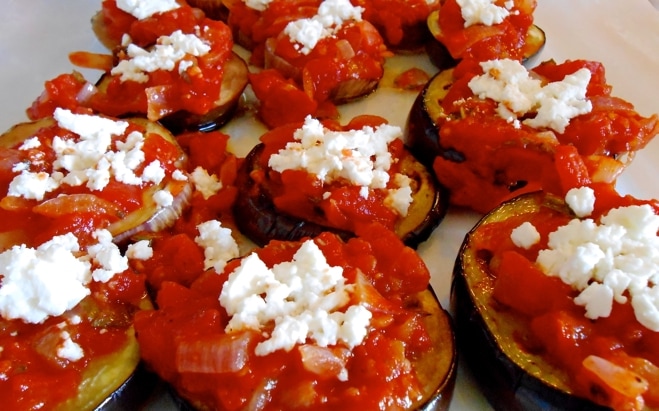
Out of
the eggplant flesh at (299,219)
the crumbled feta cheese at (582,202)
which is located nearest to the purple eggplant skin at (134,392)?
the eggplant flesh at (299,219)

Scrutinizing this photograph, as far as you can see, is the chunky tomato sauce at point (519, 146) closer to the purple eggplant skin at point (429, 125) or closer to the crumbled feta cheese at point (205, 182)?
the purple eggplant skin at point (429, 125)

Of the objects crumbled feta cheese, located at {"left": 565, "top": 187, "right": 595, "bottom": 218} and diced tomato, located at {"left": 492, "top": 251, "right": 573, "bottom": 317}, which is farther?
crumbled feta cheese, located at {"left": 565, "top": 187, "right": 595, "bottom": 218}

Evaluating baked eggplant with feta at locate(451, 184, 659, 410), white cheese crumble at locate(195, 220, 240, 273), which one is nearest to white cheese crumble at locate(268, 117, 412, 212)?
white cheese crumble at locate(195, 220, 240, 273)

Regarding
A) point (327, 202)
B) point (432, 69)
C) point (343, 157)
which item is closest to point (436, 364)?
point (327, 202)

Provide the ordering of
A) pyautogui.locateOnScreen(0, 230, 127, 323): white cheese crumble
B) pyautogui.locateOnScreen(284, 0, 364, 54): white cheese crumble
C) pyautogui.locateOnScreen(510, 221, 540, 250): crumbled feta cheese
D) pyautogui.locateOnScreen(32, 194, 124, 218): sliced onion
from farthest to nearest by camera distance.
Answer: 1. pyautogui.locateOnScreen(284, 0, 364, 54): white cheese crumble
2. pyautogui.locateOnScreen(32, 194, 124, 218): sliced onion
3. pyautogui.locateOnScreen(510, 221, 540, 250): crumbled feta cheese
4. pyautogui.locateOnScreen(0, 230, 127, 323): white cheese crumble

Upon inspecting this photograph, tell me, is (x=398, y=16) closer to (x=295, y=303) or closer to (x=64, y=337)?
(x=295, y=303)

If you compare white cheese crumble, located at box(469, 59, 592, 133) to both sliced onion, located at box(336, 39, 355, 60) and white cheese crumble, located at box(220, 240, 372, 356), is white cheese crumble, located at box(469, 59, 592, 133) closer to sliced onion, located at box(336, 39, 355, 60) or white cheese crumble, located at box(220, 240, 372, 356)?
sliced onion, located at box(336, 39, 355, 60)
